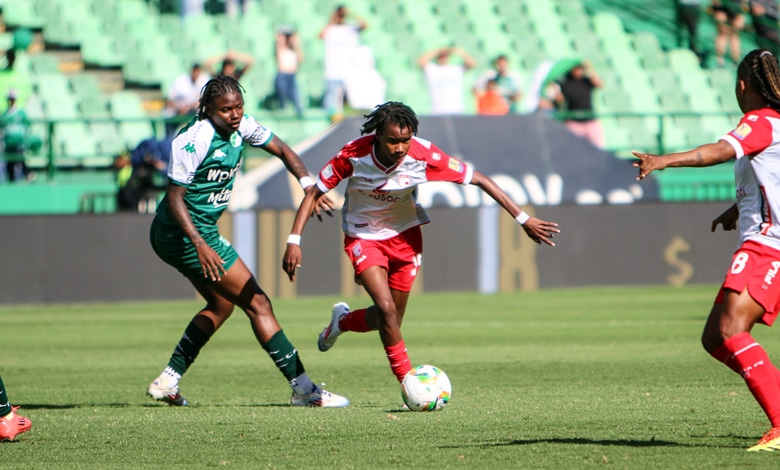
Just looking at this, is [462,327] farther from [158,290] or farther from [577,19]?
[577,19]

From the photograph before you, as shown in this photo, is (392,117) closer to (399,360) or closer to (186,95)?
(399,360)

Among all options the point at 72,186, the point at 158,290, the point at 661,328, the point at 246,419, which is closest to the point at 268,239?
A: the point at 158,290

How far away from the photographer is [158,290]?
17484 mm

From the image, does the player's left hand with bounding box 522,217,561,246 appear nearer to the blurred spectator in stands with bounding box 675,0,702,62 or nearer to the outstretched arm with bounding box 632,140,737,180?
the outstretched arm with bounding box 632,140,737,180

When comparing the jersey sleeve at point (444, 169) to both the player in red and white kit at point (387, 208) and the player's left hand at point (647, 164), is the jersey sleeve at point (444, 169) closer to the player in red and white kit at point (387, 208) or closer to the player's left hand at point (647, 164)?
the player in red and white kit at point (387, 208)

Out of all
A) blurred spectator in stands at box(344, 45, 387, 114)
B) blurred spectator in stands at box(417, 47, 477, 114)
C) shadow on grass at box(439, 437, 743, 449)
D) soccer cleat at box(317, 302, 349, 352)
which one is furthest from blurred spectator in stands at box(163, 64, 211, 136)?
shadow on grass at box(439, 437, 743, 449)

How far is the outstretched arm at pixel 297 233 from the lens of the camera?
7.68 metres

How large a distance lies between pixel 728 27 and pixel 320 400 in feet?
63.8

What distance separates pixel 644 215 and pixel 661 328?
6228 mm

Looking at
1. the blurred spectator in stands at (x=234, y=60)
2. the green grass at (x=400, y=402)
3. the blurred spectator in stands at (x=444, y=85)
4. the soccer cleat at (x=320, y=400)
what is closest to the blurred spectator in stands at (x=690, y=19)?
the blurred spectator in stands at (x=444, y=85)

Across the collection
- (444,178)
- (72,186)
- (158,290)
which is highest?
→ (444,178)

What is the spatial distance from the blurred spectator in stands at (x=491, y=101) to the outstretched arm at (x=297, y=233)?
13.2 metres

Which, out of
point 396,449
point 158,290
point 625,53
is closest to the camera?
point 396,449

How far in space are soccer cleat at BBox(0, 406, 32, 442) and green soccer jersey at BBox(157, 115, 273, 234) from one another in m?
1.84
